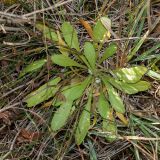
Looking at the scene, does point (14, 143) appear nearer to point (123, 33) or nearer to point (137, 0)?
point (123, 33)

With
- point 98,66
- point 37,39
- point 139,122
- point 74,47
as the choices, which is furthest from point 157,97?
point 37,39

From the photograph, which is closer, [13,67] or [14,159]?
[14,159]

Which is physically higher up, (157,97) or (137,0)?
(137,0)

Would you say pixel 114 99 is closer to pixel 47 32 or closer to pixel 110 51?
pixel 110 51

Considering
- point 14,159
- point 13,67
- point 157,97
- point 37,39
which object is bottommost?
point 14,159

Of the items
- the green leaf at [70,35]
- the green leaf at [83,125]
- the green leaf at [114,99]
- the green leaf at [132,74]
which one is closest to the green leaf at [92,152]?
the green leaf at [83,125]

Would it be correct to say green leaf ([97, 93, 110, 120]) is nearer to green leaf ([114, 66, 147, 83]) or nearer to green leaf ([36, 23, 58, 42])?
green leaf ([114, 66, 147, 83])
